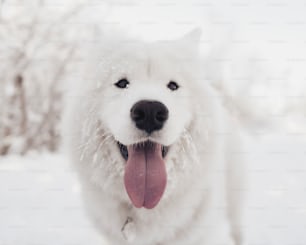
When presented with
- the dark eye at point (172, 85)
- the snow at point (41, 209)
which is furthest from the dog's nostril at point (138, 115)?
the snow at point (41, 209)

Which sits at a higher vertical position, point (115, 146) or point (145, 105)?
point (145, 105)

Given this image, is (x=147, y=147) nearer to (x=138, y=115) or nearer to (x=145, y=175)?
(x=145, y=175)

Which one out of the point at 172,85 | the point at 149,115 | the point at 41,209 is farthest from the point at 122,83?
the point at 41,209

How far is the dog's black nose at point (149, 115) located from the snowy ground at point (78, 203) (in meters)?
0.74

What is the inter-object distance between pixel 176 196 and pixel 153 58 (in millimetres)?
776

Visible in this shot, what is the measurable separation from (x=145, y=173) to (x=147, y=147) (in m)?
0.14

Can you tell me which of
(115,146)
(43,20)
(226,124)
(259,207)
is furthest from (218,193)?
(43,20)

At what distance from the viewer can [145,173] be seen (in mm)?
2086

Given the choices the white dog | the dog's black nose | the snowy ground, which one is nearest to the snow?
the snowy ground

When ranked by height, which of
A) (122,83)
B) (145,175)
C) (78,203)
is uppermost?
(122,83)

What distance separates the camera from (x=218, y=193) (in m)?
2.44

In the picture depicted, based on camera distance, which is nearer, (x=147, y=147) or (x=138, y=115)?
(x=138, y=115)

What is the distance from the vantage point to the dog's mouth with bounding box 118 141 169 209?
82.5 inches

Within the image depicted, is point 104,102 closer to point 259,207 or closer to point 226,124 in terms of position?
point 226,124
